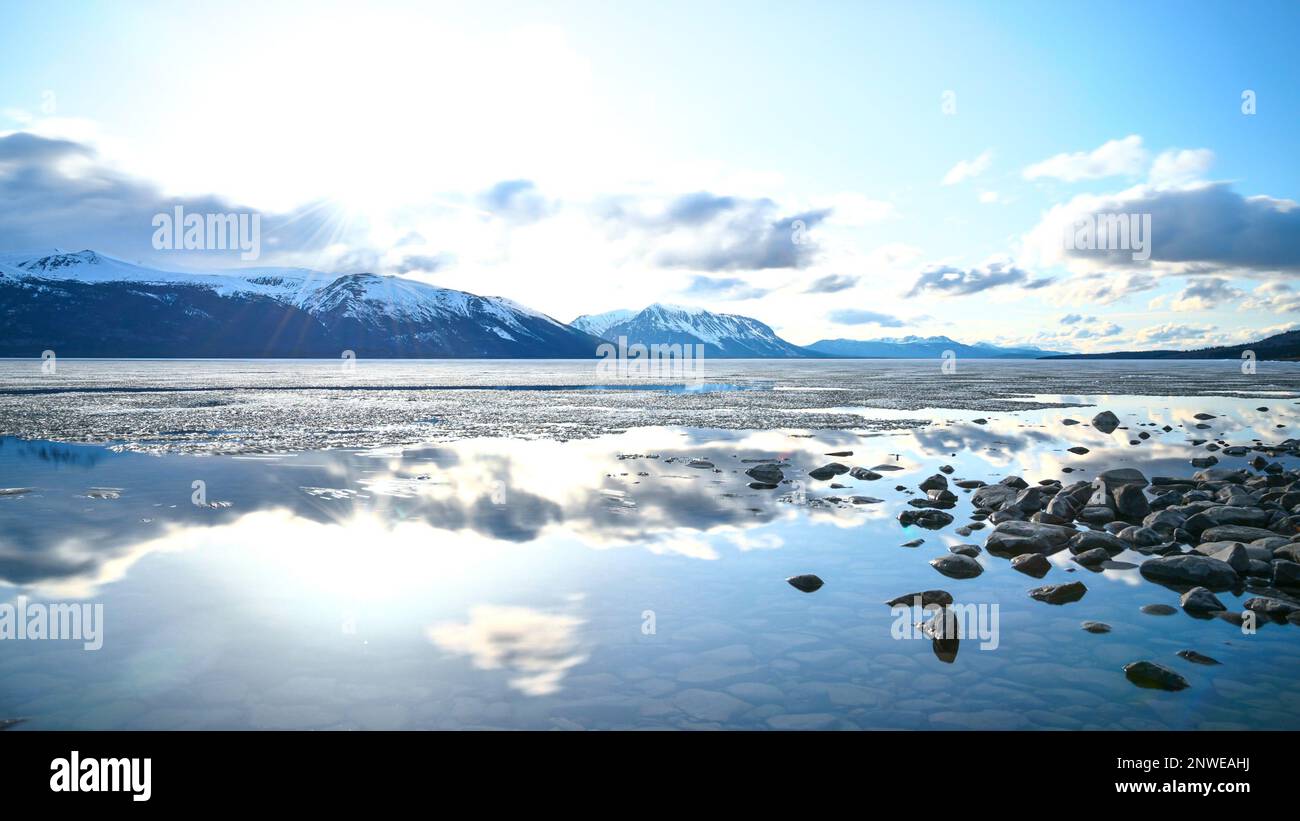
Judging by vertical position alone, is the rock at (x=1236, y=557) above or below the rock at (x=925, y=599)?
above

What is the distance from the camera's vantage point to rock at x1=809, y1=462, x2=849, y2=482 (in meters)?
24.4

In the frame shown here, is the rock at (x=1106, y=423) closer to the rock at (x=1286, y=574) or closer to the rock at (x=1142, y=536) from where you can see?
the rock at (x=1142, y=536)

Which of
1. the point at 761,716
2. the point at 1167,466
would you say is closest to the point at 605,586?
the point at 761,716

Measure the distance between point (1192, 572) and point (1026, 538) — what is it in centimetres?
299

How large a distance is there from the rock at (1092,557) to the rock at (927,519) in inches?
Answer: 133

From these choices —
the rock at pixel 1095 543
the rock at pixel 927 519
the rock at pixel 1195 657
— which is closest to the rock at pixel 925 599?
the rock at pixel 1195 657

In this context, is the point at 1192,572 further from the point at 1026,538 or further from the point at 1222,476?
Answer: the point at 1222,476

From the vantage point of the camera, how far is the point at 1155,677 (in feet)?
30.7

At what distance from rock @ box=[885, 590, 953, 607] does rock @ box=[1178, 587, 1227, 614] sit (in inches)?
148

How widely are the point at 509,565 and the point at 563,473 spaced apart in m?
10.8

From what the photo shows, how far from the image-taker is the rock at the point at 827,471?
80.1ft

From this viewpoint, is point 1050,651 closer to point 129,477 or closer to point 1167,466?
point 1167,466

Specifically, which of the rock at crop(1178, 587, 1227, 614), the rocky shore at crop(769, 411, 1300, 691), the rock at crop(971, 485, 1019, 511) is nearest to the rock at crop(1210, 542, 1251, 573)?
the rocky shore at crop(769, 411, 1300, 691)
